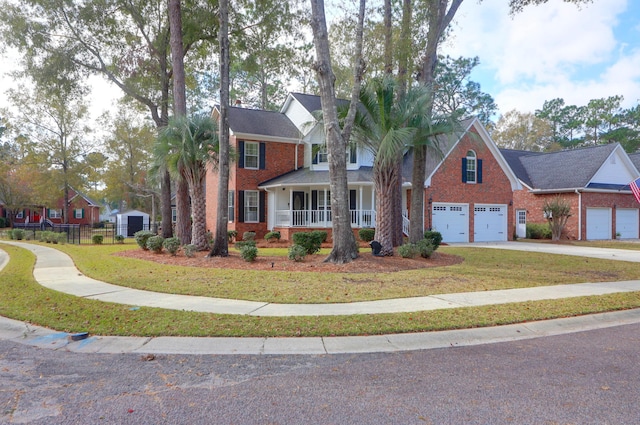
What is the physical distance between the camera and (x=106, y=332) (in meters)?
5.71

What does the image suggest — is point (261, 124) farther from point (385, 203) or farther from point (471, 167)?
point (385, 203)

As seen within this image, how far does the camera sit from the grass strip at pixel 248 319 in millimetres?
5754

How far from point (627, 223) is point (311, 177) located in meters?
22.2

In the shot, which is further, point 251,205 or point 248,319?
point 251,205

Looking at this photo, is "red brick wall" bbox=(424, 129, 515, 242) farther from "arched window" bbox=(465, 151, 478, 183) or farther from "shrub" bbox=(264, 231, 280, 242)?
"shrub" bbox=(264, 231, 280, 242)

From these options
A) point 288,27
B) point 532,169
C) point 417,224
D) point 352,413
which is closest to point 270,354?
point 352,413

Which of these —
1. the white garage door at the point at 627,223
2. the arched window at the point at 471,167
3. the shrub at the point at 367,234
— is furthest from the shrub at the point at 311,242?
the white garage door at the point at 627,223

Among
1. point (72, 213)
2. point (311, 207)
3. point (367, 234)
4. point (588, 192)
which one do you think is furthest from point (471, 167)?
point (72, 213)

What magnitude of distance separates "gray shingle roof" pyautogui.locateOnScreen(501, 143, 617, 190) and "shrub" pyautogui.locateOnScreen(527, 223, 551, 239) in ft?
8.61

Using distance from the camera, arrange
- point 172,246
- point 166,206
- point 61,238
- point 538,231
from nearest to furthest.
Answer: point 172,246, point 166,206, point 61,238, point 538,231

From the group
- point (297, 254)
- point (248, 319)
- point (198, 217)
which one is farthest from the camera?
point (198, 217)

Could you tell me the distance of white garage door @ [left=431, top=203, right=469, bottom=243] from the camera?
22.9 m

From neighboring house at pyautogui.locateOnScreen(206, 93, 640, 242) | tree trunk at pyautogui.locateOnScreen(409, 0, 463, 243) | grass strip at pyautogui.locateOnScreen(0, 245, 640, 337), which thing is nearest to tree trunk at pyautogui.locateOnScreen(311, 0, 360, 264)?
tree trunk at pyautogui.locateOnScreen(409, 0, 463, 243)

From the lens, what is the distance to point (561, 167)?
28.5 meters
